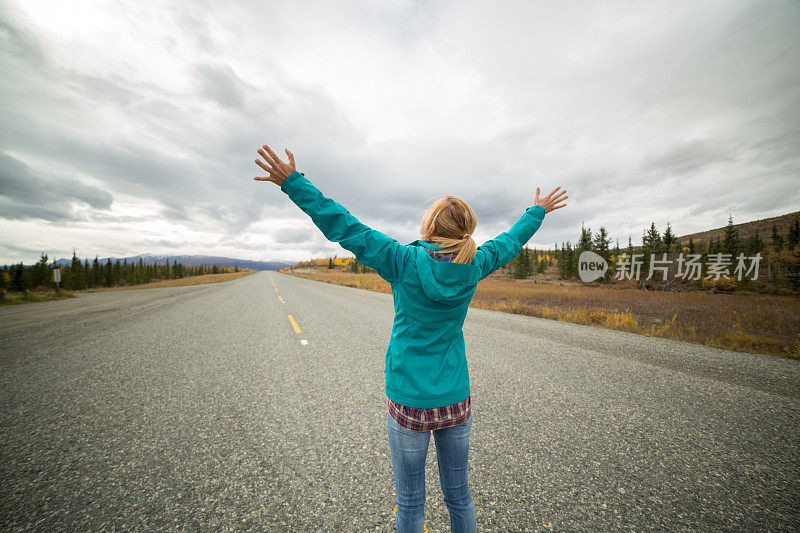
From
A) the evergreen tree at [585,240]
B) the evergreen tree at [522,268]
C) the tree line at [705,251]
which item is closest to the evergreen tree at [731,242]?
the tree line at [705,251]

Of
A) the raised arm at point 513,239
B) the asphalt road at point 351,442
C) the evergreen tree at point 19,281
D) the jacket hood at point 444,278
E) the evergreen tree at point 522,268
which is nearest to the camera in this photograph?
the jacket hood at point 444,278

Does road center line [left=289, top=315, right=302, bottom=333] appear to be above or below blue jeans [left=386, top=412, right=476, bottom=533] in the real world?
below

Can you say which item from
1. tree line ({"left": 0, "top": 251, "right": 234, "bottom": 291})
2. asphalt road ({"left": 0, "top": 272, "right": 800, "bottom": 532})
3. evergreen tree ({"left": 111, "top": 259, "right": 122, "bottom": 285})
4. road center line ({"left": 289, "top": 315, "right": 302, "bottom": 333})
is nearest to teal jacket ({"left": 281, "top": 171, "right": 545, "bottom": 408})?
asphalt road ({"left": 0, "top": 272, "right": 800, "bottom": 532})

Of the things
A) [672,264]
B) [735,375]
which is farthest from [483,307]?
[672,264]

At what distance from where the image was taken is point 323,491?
7.13 feet

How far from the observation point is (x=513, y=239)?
6.69ft

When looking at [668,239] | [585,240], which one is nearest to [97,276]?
[585,240]

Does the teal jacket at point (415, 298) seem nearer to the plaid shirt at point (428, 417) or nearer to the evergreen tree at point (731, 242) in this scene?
the plaid shirt at point (428, 417)

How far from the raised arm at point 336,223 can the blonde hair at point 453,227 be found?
22cm

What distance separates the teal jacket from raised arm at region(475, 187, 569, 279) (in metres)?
0.13

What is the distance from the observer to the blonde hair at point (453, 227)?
1.50 meters

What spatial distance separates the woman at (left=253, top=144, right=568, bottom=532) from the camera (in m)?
1.47

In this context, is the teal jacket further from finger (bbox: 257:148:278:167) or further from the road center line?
the road center line

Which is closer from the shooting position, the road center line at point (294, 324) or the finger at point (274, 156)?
the finger at point (274, 156)
